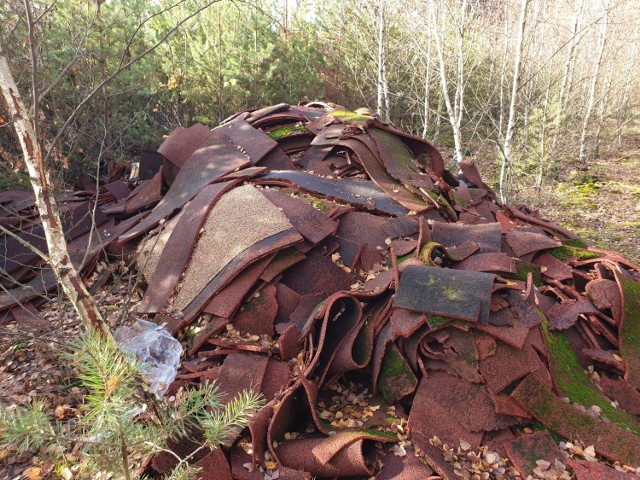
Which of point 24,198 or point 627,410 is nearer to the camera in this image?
point 627,410

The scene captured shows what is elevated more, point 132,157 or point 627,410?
point 132,157

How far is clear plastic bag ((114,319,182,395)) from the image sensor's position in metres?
3.03

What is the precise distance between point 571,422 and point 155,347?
2.89 m

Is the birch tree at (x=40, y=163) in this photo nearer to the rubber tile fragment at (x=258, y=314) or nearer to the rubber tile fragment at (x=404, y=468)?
the rubber tile fragment at (x=258, y=314)

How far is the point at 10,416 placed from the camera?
47.2 inches

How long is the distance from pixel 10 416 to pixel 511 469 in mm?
2480

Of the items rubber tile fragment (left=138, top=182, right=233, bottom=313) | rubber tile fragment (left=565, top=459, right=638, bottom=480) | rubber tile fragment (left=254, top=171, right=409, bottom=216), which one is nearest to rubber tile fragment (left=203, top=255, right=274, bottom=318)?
rubber tile fragment (left=138, top=182, right=233, bottom=313)

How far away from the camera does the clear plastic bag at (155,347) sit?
3025mm

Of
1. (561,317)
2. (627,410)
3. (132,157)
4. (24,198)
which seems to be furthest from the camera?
(132,157)

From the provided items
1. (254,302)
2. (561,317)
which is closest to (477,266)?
(561,317)

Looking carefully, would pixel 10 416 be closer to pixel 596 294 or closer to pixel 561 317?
pixel 561 317

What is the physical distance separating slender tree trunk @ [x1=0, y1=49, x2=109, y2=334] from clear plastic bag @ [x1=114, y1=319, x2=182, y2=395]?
3.28 feet

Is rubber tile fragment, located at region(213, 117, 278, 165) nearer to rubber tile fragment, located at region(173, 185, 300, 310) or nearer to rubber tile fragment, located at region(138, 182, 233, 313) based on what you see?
rubber tile fragment, located at region(138, 182, 233, 313)

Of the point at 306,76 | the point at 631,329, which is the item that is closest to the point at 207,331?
the point at 631,329
